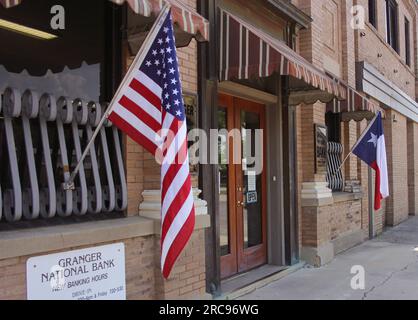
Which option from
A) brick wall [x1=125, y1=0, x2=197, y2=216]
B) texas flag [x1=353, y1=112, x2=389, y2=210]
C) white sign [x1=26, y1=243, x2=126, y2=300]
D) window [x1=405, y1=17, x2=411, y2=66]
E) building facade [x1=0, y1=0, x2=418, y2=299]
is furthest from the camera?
window [x1=405, y1=17, x2=411, y2=66]

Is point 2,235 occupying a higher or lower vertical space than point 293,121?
lower

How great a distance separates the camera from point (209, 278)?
5.87 m

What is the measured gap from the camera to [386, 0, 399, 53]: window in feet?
51.1

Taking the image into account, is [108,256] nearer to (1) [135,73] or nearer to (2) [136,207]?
(2) [136,207]

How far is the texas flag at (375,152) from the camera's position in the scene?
8.64 meters

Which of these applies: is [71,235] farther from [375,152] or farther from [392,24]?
[392,24]

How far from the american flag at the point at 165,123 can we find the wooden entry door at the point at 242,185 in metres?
2.96

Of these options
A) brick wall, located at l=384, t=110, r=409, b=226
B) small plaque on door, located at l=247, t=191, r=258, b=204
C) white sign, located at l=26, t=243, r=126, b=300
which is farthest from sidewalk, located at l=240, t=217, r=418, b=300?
brick wall, located at l=384, t=110, r=409, b=226

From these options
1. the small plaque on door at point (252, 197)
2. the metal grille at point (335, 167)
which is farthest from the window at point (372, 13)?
the small plaque on door at point (252, 197)

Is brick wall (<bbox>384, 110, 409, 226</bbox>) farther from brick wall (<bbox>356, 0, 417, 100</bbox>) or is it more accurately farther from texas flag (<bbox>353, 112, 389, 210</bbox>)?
texas flag (<bbox>353, 112, 389, 210</bbox>)

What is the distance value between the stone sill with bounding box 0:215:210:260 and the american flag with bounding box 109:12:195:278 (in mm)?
603

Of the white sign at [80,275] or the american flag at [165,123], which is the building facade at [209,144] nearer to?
the white sign at [80,275]

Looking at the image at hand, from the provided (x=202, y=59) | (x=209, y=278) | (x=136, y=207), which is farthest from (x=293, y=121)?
(x=136, y=207)

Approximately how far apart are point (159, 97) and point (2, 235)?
1533 millimetres
